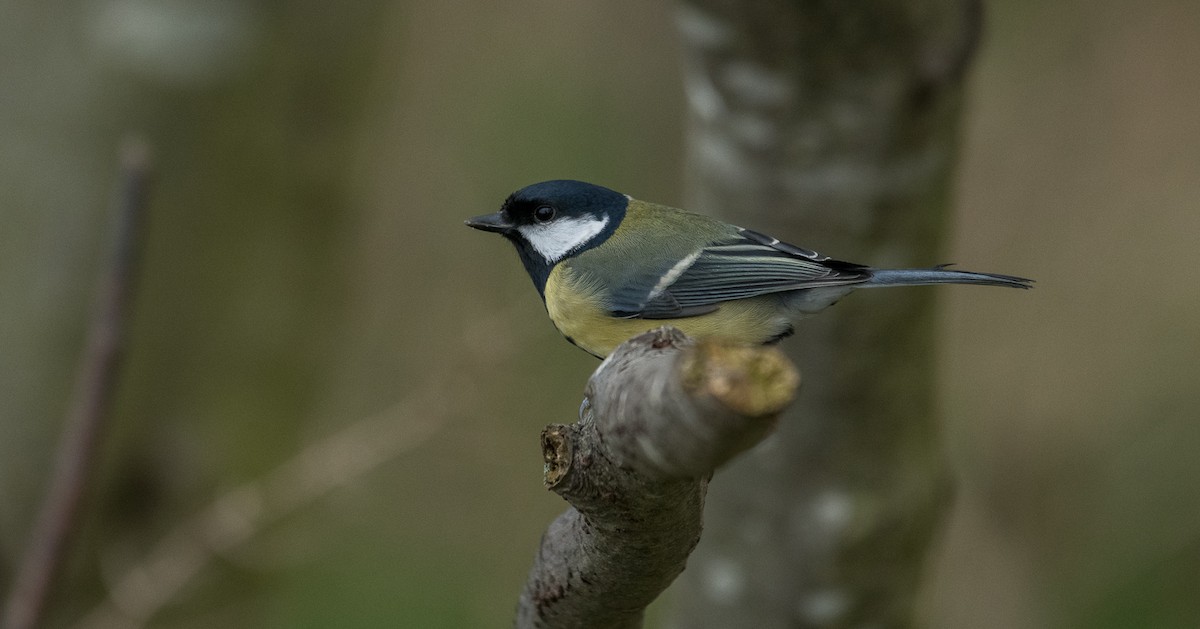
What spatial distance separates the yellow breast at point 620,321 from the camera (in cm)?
189

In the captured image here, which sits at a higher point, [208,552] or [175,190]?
[175,190]

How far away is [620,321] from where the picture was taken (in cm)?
190

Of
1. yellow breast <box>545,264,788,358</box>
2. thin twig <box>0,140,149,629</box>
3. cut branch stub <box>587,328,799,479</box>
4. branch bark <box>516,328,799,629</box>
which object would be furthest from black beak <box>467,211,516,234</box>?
cut branch stub <box>587,328,799,479</box>

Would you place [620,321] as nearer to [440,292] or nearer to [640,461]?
[640,461]

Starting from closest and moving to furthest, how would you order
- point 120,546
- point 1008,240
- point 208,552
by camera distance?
point 208,552 → point 120,546 → point 1008,240

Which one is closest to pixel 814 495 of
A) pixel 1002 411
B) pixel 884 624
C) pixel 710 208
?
pixel 884 624

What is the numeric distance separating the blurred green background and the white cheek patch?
0.27 m

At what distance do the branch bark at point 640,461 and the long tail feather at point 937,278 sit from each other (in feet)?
2.21

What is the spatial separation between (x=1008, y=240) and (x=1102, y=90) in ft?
1.89

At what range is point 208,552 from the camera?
2.07 m

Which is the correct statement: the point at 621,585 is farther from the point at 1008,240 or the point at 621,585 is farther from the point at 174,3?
the point at 1008,240

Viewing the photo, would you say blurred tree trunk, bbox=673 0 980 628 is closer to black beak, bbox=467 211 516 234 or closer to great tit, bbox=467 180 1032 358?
great tit, bbox=467 180 1032 358

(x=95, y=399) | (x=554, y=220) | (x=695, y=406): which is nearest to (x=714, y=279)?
(x=554, y=220)

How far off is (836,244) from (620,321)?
1.22 feet
